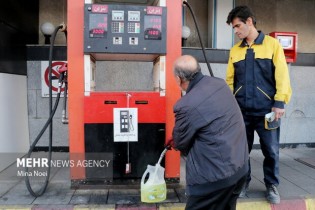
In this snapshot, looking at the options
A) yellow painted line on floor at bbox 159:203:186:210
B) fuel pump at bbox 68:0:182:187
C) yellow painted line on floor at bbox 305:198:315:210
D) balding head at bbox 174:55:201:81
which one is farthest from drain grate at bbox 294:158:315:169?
balding head at bbox 174:55:201:81

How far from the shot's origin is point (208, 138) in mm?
2264

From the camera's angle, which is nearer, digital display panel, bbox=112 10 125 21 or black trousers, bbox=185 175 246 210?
black trousers, bbox=185 175 246 210

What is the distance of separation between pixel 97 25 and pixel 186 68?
1385 mm

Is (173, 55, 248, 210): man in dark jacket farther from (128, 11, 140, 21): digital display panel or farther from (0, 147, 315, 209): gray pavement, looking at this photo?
(128, 11, 140, 21): digital display panel

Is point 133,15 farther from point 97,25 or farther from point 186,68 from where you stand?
point 186,68

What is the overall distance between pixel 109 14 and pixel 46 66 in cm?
241

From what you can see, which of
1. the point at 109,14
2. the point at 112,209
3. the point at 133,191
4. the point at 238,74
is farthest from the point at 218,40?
the point at 112,209

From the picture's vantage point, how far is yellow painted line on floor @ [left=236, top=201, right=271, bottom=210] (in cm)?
335

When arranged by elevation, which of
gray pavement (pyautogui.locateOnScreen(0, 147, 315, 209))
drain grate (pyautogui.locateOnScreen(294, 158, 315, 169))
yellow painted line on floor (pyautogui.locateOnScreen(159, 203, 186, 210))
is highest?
drain grate (pyautogui.locateOnScreen(294, 158, 315, 169))

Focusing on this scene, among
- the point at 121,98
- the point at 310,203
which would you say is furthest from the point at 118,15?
the point at 310,203

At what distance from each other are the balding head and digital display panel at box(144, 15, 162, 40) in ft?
3.66

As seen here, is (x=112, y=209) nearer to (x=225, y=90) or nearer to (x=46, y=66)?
(x=225, y=90)

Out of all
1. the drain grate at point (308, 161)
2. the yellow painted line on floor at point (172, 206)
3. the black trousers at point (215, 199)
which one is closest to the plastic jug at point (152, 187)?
the yellow painted line on floor at point (172, 206)

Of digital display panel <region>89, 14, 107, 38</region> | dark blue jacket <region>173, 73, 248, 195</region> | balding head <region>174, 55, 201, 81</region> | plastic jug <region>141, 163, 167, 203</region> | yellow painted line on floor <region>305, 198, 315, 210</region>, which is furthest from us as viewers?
yellow painted line on floor <region>305, 198, 315, 210</region>
